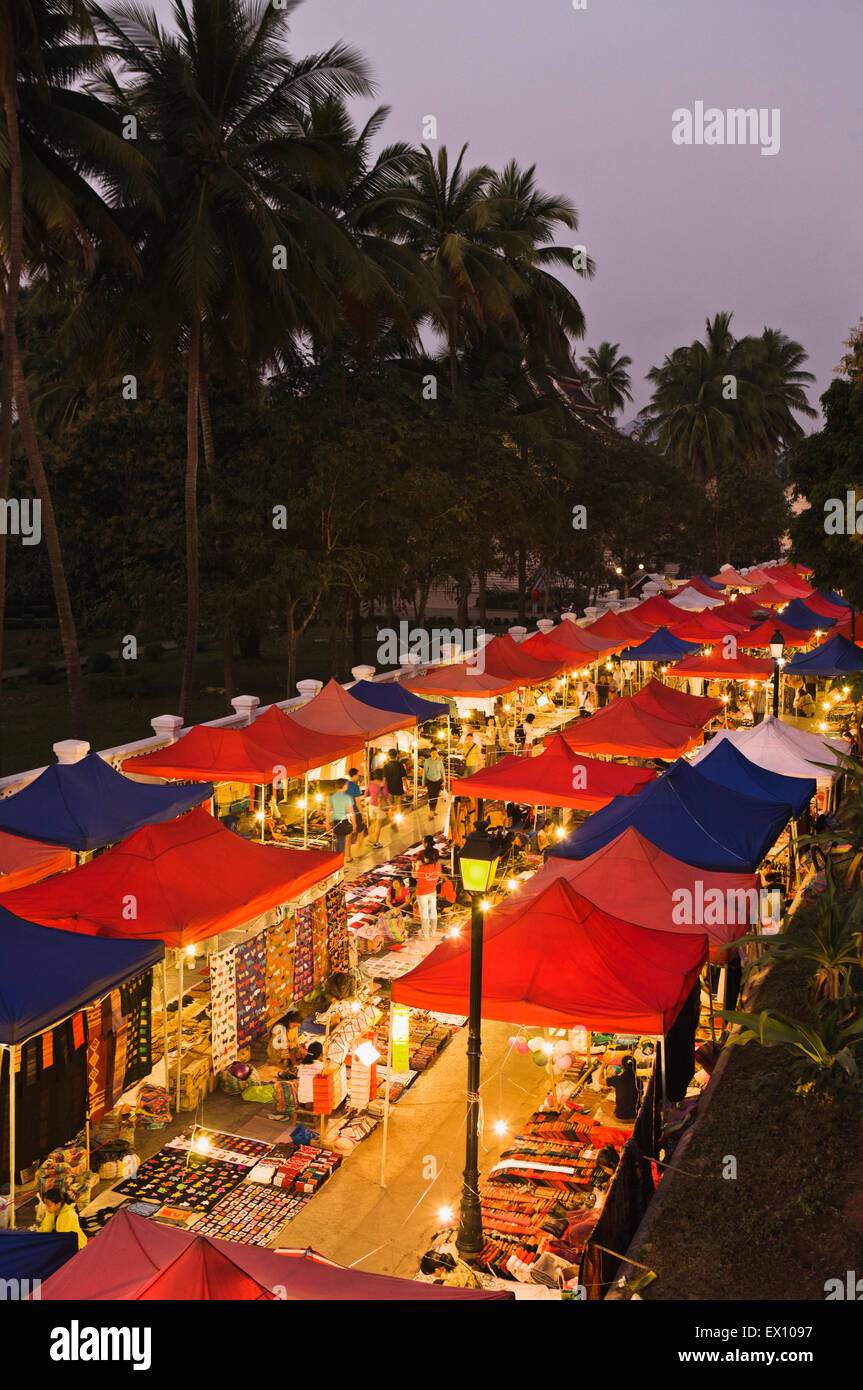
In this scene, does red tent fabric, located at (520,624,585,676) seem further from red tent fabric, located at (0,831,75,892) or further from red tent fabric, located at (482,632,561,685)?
red tent fabric, located at (0,831,75,892)

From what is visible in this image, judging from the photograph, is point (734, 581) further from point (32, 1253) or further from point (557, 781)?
point (32, 1253)

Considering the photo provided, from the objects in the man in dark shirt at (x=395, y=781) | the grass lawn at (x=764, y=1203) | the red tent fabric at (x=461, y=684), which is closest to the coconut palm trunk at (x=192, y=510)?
the red tent fabric at (x=461, y=684)

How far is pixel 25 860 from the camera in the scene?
1294cm

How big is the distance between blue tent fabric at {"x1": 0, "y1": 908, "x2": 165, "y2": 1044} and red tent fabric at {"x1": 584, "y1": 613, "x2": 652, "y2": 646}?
72.7 feet

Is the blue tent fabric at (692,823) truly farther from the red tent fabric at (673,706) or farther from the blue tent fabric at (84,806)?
the blue tent fabric at (84,806)

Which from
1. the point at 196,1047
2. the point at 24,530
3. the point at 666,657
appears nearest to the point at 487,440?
the point at 666,657

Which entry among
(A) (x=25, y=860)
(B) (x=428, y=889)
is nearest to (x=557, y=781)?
(B) (x=428, y=889)

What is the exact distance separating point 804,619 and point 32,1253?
1242 inches

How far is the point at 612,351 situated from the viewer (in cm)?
7938

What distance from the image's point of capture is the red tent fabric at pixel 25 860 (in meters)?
12.6

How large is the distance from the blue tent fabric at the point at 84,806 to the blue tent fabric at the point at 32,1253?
7476 mm

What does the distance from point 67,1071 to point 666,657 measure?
22.5 m

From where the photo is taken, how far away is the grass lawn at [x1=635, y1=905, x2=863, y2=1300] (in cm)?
772
